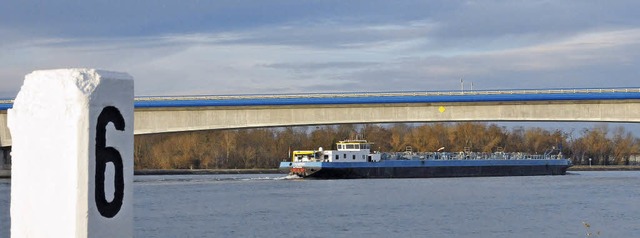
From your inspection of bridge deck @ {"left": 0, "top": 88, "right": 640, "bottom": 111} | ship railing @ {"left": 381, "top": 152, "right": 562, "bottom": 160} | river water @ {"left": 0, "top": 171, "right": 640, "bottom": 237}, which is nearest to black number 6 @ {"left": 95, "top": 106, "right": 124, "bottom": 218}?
river water @ {"left": 0, "top": 171, "right": 640, "bottom": 237}

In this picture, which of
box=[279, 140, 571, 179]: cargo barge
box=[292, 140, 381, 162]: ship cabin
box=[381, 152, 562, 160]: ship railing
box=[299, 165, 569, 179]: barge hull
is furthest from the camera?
box=[381, 152, 562, 160]: ship railing

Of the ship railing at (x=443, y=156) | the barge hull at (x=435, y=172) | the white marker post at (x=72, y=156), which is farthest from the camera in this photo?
the ship railing at (x=443, y=156)

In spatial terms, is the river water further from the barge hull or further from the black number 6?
the black number 6

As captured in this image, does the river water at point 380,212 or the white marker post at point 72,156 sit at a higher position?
the white marker post at point 72,156

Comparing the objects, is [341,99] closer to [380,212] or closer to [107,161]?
[380,212]

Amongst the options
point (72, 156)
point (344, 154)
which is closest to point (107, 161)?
point (72, 156)

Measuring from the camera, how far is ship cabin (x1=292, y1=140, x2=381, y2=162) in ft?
274

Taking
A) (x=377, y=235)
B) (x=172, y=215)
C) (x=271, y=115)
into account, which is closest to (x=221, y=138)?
(x=271, y=115)

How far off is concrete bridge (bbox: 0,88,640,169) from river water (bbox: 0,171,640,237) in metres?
4.31

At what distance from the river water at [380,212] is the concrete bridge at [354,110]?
4310 millimetres

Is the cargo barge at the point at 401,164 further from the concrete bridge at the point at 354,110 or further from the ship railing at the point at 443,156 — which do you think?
the concrete bridge at the point at 354,110

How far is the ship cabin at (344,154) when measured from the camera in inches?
3292

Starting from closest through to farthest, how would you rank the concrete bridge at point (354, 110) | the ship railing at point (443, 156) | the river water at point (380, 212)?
the river water at point (380, 212) → the concrete bridge at point (354, 110) → the ship railing at point (443, 156)

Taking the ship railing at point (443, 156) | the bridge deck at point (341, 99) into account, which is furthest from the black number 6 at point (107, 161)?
the ship railing at point (443, 156)
